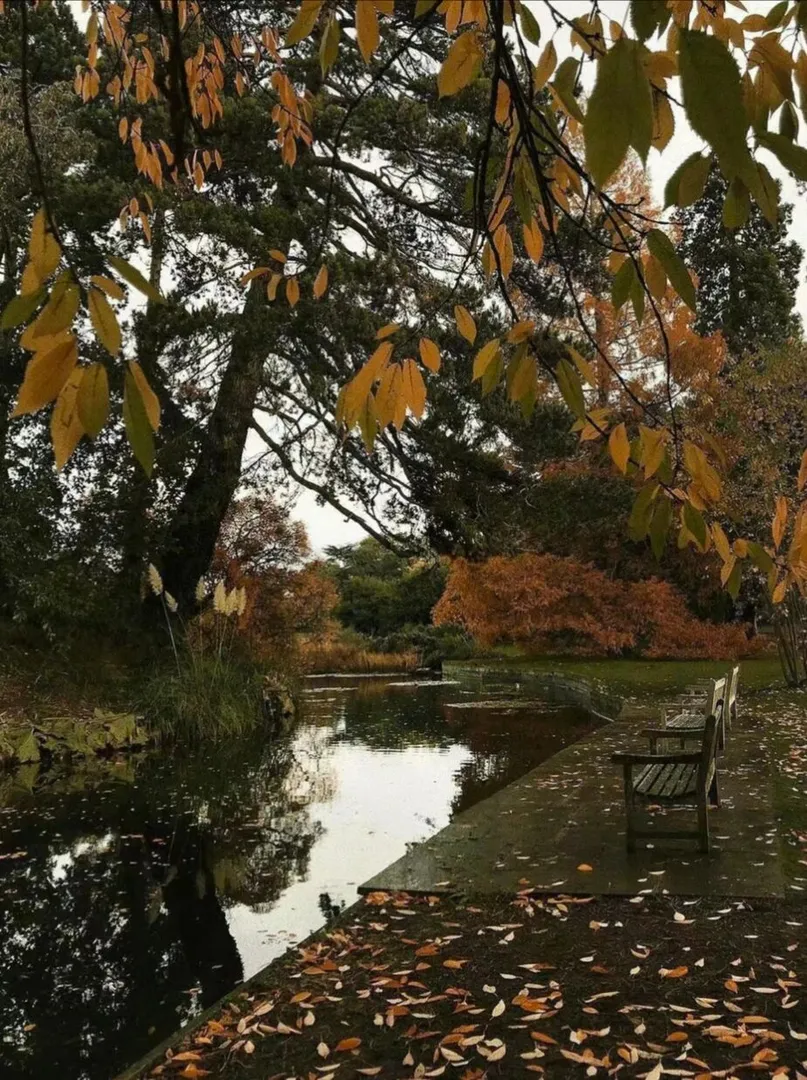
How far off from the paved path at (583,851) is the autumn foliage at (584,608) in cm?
1479

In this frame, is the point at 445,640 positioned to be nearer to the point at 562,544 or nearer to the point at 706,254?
the point at 562,544

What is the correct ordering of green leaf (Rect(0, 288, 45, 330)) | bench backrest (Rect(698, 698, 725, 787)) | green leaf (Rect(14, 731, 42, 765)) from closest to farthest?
green leaf (Rect(0, 288, 45, 330)) → bench backrest (Rect(698, 698, 725, 787)) → green leaf (Rect(14, 731, 42, 765))

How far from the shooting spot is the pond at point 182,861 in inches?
154

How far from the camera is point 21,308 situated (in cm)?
95

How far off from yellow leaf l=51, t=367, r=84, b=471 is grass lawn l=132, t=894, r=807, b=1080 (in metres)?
2.46

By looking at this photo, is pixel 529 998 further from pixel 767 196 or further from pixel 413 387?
pixel 767 196

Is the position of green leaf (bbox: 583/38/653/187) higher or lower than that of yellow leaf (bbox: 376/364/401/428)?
higher

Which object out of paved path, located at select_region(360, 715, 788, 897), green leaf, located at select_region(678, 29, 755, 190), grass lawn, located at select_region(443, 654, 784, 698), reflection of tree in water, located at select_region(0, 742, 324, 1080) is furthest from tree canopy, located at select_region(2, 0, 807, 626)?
grass lawn, located at select_region(443, 654, 784, 698)

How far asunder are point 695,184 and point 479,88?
10.5 meters

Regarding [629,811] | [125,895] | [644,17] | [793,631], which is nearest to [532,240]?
[644,17]

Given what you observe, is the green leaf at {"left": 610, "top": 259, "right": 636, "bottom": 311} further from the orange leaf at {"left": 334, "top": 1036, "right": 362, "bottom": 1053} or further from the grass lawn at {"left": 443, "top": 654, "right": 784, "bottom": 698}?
the grass lawn at {"left": 443, "top": 654, "right": 784, "bottom": 698}

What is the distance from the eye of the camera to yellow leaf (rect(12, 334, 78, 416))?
93cm

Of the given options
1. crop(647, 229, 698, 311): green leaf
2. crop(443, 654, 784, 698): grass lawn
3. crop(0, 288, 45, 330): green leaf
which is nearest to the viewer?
crop(0, 288, 45, 330): green leaf

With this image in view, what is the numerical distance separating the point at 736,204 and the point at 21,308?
0.92 meters
